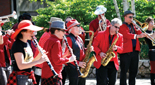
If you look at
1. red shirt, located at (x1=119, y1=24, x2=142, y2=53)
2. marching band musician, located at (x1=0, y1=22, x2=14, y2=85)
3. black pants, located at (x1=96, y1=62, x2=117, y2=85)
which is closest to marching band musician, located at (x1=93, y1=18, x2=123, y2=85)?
black pants, located at (x1=96, y1=62, x2=117, y2=85)

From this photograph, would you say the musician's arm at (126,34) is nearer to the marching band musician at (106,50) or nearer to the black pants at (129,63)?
the black pants at (129,63)

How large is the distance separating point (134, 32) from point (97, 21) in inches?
40.7

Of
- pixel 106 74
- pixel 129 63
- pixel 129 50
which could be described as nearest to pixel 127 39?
pixel 129 50

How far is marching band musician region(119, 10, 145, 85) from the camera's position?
7.10 metres

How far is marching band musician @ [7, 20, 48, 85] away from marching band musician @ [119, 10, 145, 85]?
338 cm

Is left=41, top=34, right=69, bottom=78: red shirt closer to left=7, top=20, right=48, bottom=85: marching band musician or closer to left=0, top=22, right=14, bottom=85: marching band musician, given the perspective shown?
left=7, top=20, right=48, bottom=85: marching band musician

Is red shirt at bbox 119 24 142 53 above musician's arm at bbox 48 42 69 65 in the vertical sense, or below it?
below

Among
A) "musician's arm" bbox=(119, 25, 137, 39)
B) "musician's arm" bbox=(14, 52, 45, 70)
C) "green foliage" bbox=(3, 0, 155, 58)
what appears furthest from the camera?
"green foliage" bbox=(3, 0, 155, 58)

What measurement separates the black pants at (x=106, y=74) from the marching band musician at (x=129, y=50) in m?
0.73

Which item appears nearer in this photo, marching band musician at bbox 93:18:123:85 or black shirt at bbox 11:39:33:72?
black shirt at bbox 11:39:33:72

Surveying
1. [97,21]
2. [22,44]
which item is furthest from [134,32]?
[22,44]

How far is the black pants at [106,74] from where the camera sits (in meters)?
6.47

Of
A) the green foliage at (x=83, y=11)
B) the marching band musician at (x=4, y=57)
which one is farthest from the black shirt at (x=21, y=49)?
the green foliage at (x=83, y=11)

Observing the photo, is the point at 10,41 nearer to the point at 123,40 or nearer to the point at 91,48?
the point at 91,48
